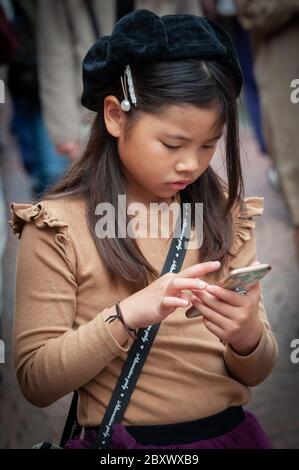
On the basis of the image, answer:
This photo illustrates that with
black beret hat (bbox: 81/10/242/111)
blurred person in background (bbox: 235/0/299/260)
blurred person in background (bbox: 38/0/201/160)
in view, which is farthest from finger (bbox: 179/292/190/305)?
blurred person in background (bbox: 38/0/201/160)

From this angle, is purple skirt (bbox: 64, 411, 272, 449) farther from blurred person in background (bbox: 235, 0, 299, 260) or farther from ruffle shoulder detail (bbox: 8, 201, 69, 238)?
blurred person in background (bbox: 235, 0, 299, 260)

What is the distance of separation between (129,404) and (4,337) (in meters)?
2.18

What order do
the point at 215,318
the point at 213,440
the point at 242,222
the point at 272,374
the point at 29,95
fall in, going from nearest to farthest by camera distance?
the point at 215,318, the point at 213,440, the point at 242,222, the point at 272,374, the point at 29,95

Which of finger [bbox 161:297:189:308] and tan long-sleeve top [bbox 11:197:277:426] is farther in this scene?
tan long-sleeve top [bbox 11:197:277:426]

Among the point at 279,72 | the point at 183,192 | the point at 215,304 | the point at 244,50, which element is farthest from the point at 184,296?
the point at 244,50

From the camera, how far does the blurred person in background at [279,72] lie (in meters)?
3.76

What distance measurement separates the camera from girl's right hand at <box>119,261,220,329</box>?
1.85m

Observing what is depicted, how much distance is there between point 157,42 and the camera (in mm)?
1990

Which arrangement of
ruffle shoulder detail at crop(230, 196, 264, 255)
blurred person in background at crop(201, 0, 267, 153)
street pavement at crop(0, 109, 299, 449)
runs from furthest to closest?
1. blurred person in background at crop(201, 0, 267, 153)
2. street pavement at crop(0, 109, 299, 449)
3. ruffle shoulder detail at crop(230, 196, 264, 255)

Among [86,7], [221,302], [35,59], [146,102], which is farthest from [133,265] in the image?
[35,59]

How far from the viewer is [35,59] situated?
530 cm

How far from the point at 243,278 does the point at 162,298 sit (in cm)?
18

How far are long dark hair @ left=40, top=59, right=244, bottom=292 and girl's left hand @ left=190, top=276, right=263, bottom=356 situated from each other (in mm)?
206

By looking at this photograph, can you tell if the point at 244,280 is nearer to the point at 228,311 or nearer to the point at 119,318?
the point at 228,311
